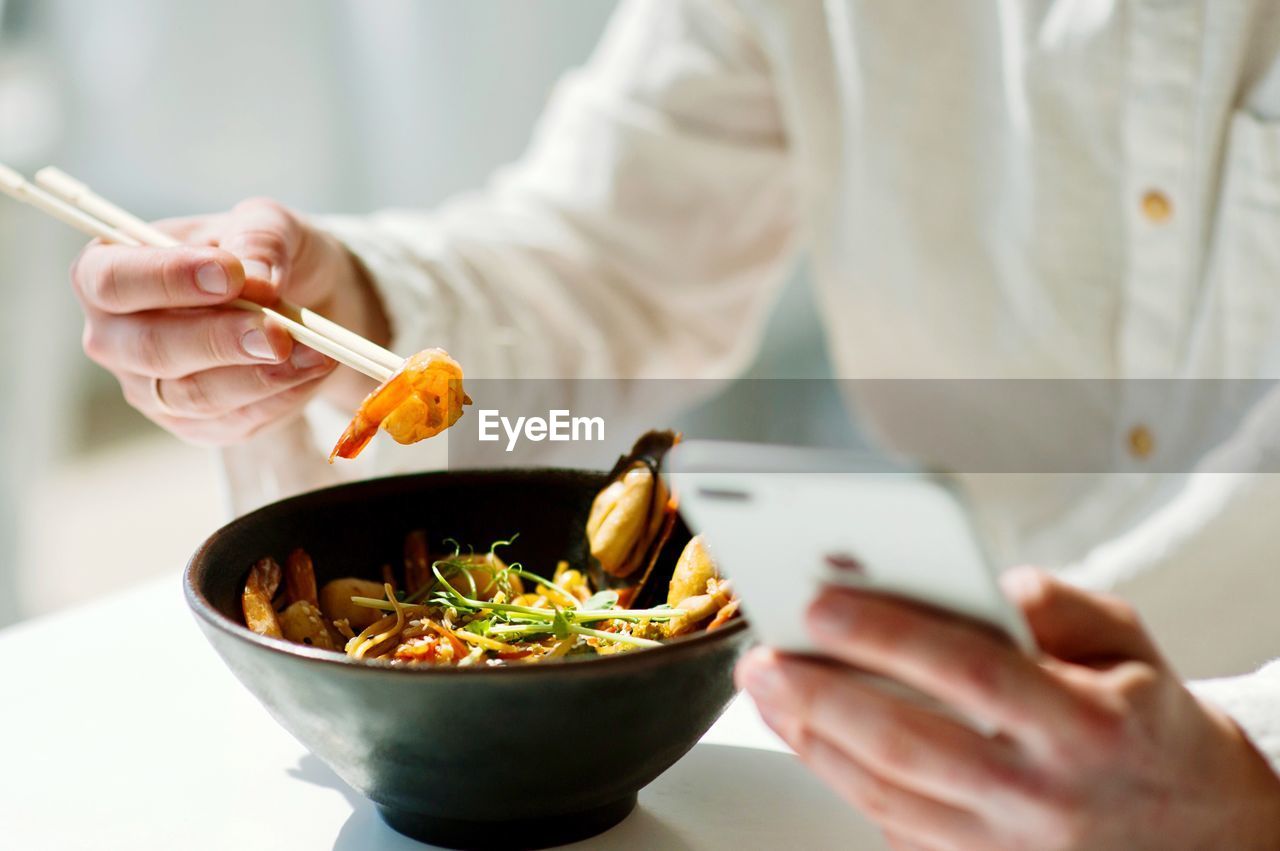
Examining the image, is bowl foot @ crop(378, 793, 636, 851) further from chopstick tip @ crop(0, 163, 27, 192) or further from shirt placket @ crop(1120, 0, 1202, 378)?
shirt placket @ crop(1120, 0, 1202, 378)

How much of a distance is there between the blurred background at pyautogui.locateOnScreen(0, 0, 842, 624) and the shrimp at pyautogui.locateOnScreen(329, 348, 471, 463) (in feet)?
5.04

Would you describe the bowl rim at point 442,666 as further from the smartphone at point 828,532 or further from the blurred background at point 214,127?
the blurred background at point 214,127

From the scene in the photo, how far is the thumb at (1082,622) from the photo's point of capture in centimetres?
37

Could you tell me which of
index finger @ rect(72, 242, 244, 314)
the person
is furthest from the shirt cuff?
index finger @ rect(72, 242, 244, 314)

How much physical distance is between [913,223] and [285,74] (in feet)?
4.90

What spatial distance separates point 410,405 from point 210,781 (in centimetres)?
20

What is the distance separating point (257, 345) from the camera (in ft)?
1.92

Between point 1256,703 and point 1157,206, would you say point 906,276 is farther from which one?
point 1256,703

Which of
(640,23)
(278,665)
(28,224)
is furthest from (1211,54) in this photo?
(28,224)

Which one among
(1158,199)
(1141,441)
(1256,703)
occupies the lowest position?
(1141,441)

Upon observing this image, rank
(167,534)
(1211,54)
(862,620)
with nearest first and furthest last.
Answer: (862,620) < (1211,54) < (167,534)

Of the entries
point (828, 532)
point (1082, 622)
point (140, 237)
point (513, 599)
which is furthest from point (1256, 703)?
point (140, 237)

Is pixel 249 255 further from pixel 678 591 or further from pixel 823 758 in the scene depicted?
pixel 823 758

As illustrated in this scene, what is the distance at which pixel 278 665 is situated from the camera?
40 cm
